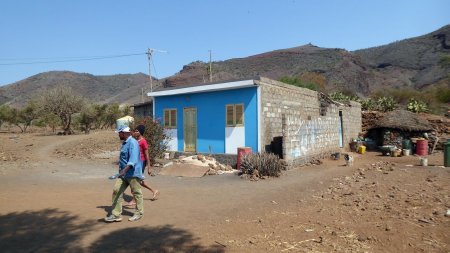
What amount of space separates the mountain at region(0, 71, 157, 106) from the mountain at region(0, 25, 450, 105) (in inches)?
8.2

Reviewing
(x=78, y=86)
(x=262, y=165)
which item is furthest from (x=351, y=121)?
(x=78, y=86)

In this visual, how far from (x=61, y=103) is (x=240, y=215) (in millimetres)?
28829

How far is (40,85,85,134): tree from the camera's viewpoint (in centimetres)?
3070

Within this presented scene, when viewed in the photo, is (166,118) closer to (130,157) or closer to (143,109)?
(143,109)

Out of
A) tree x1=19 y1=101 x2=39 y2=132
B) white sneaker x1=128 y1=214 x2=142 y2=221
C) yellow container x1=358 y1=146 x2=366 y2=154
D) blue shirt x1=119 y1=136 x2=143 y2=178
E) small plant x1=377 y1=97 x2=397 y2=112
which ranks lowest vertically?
white sneaker x1=128 y1=214 x2=142 y2=221

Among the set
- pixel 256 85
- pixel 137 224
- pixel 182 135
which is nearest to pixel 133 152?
pixel 137 224

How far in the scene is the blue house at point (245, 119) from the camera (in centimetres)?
1274

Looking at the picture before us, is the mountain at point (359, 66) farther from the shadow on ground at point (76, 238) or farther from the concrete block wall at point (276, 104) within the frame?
the shadow on ground at point (76, 238)

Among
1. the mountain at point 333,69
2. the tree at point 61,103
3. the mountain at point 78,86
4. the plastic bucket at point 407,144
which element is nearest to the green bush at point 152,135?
the plastic bucket at point 407,144

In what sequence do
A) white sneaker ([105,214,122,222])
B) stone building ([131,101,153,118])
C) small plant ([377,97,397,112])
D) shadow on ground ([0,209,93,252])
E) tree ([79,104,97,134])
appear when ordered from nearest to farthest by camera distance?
shadow on ground ([0,209,93,252]) < white sneaker ([105,214,122,222]) < stone building ([131,101,153,118]) < small plant ([377,97,397,112]) < tree ([79,104,97,134])

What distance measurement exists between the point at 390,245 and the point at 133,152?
3.90m

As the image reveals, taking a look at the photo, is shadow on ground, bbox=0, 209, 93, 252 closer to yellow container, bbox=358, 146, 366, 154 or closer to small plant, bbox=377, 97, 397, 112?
yellow container, bbox=358, 146, 366, 154

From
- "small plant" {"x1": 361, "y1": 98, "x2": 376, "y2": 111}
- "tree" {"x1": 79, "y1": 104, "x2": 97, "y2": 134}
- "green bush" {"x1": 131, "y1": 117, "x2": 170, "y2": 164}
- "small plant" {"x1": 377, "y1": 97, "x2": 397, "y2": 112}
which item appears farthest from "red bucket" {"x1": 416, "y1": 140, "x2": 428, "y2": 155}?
"tree" {"x1": 79, "y1": 104, "x2": 97, "y2": 134}

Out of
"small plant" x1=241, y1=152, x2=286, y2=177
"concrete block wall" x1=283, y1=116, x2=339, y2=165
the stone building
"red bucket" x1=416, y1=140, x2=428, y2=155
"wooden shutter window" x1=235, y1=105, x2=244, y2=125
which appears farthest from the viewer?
the stone building
